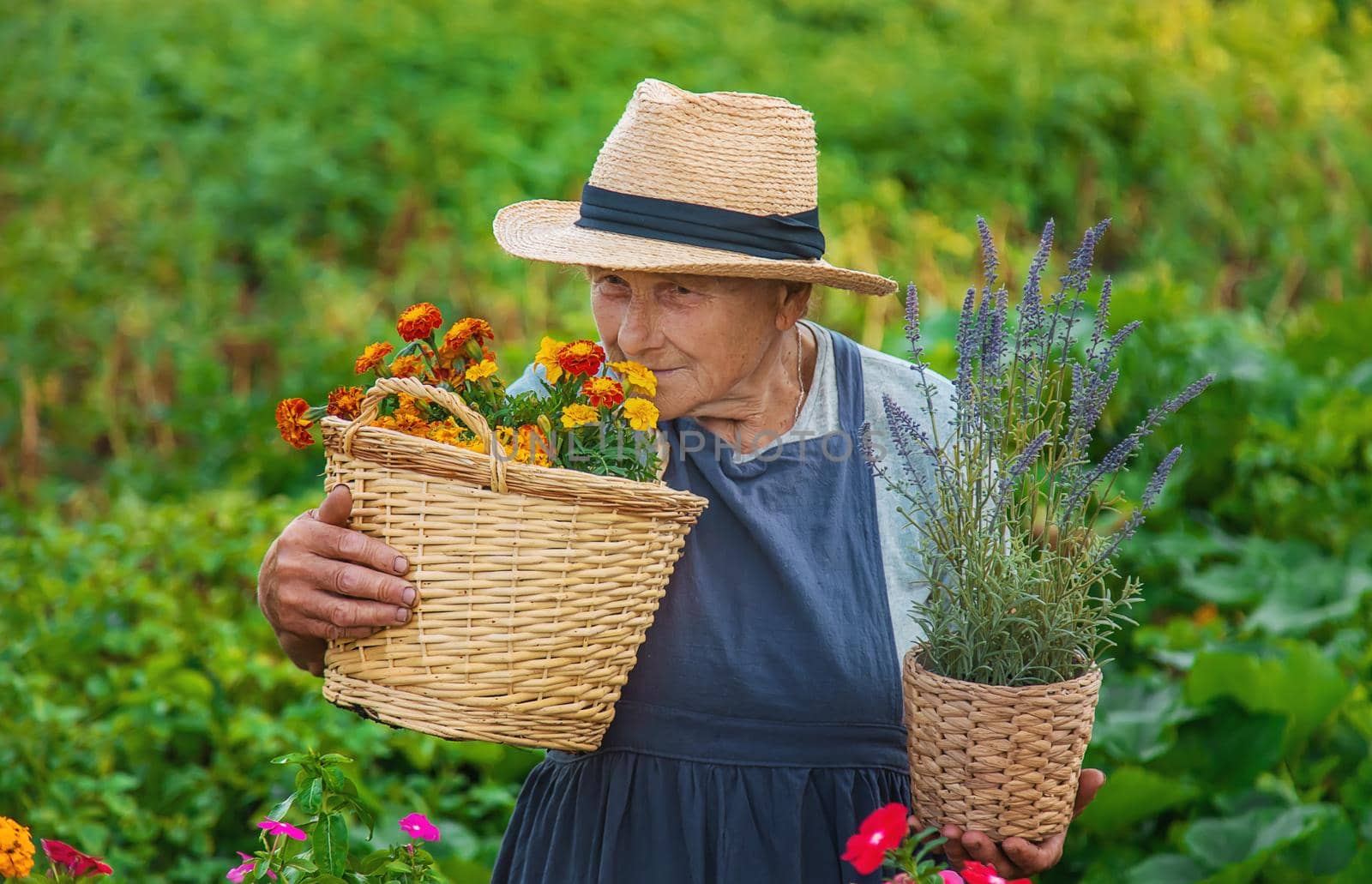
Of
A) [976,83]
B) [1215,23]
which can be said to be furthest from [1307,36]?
[976,83]

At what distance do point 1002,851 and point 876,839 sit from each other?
1.17ft

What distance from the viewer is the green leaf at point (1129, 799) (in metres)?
3.04

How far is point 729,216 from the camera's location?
192 cm

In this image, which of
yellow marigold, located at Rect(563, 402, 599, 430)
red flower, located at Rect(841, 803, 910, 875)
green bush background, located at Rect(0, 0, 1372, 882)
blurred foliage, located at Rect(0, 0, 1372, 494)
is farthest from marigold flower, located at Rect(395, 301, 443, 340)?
blurred foliage, located at Rect(0, 0, 1372, 494)

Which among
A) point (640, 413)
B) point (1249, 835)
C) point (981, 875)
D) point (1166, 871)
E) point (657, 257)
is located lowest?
point (1166, 871)

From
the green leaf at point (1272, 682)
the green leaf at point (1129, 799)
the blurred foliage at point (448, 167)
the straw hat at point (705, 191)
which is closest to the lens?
the straw hat at point (705, 191)

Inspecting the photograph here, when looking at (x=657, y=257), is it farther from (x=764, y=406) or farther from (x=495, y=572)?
(x=495, y=572)

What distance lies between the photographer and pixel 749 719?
76.8 inches

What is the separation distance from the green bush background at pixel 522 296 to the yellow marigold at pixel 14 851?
1.29 m

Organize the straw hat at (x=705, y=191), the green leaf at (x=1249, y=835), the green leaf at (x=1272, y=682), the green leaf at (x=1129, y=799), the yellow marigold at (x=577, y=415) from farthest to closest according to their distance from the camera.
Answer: the green leaf at (x=1272, y=682), the green leaf at (x=1129, y=799), the green leaf at (x=1249, y=835), the straw hat at (x=705, y=191), the yellow marigold at (x=577, y=415)

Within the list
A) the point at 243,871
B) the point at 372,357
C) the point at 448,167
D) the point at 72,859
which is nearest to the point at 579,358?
the point at 372,357

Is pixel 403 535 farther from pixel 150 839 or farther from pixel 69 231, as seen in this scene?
pixel 69 231

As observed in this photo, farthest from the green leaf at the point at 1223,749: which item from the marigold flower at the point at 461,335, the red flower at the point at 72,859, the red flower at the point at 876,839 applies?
the red flower at the point at 72,859

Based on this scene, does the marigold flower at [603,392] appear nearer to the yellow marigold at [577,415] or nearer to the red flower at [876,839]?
the yellow marigold at [577,415]
